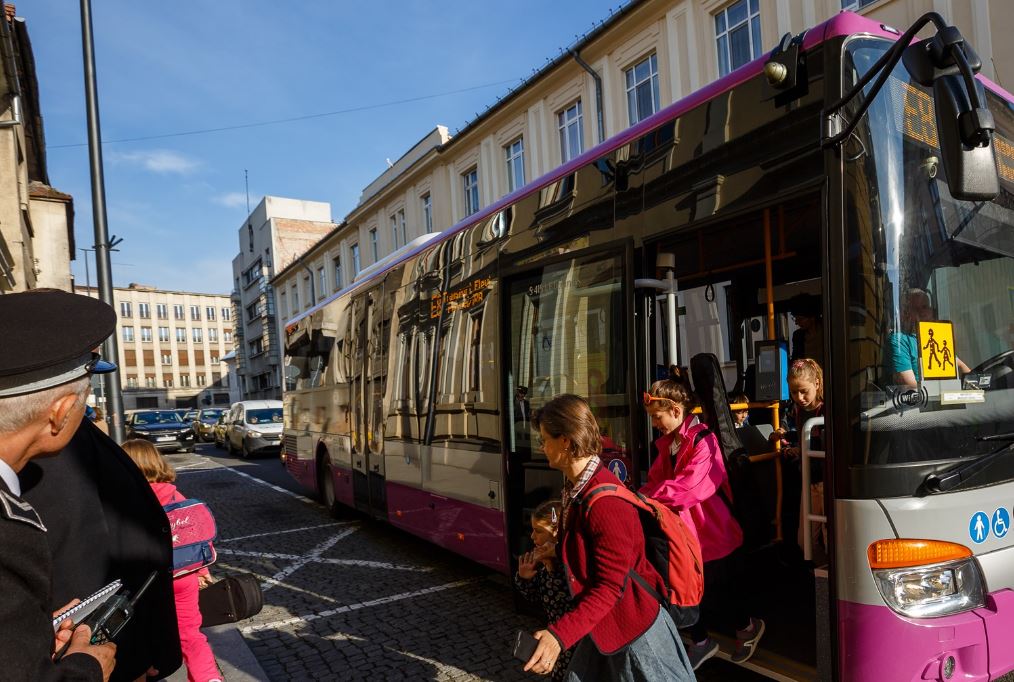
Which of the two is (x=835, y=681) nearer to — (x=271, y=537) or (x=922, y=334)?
(x=922, y=334)

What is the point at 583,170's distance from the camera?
14.9 feet

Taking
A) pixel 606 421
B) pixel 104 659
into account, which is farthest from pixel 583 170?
pixel 104 659

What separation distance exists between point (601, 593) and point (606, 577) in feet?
0.17

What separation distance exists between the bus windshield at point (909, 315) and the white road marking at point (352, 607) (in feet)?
13.8

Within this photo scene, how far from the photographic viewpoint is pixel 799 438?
13.0ft

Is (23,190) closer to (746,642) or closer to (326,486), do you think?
(326,486)

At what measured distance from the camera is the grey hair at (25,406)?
56.9 inches

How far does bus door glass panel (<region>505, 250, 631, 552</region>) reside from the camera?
4109 mm

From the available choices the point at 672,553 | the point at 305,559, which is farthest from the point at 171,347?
the point at 672,553

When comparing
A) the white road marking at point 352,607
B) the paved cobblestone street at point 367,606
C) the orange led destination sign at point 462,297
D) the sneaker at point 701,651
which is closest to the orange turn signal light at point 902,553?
the sneaker at point 701,651

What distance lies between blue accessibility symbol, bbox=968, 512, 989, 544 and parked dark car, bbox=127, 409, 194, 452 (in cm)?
2569

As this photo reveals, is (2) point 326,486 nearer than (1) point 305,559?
No

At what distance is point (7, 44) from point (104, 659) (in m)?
15.9

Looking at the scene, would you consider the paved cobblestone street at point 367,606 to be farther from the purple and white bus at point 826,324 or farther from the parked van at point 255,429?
the parked van at point 255,429
